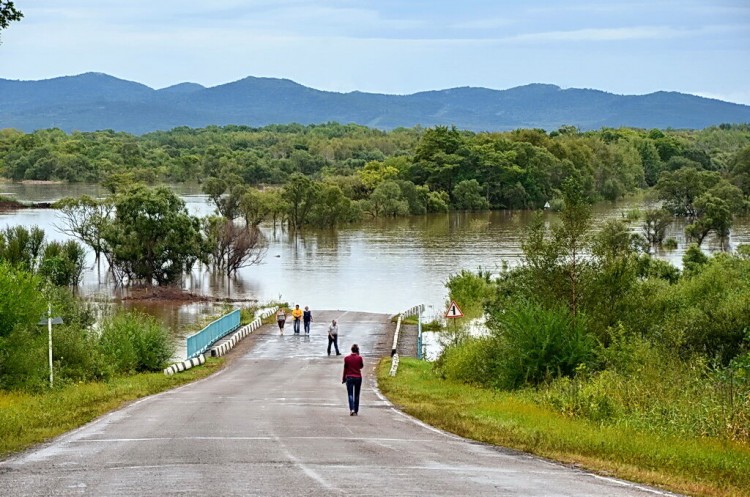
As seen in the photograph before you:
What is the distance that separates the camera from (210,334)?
41.8m

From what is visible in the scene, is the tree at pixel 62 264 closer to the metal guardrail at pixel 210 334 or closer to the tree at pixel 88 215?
the tree at pixel 88 215

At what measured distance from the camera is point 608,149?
181250 millimetres

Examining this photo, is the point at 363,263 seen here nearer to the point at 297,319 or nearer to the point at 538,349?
the point at 297,319

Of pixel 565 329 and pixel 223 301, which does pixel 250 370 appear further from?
pixel 223 301

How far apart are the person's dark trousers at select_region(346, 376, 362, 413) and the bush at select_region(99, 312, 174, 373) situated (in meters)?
13.4

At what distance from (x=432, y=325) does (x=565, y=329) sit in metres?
26.4

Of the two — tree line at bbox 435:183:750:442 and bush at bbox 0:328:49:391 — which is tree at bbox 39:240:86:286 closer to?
bush at bbox 0:328:49:391

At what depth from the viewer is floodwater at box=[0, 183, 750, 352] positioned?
6706 centimetres

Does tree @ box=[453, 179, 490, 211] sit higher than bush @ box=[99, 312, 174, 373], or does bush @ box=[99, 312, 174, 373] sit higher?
tree @ box=[453, 179, 490, 211]

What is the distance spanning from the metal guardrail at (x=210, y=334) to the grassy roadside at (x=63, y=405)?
5781 millimetres

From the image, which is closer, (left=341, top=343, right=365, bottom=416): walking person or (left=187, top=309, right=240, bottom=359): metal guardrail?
(left=341, top=343, right=365, bottom=416): walking person

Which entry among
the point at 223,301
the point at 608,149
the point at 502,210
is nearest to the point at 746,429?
the point at 223,301

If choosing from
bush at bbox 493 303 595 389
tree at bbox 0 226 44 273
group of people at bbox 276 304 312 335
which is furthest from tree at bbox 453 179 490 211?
bush at bbox 493 303 595 389

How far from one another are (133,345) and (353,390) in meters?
15.0
